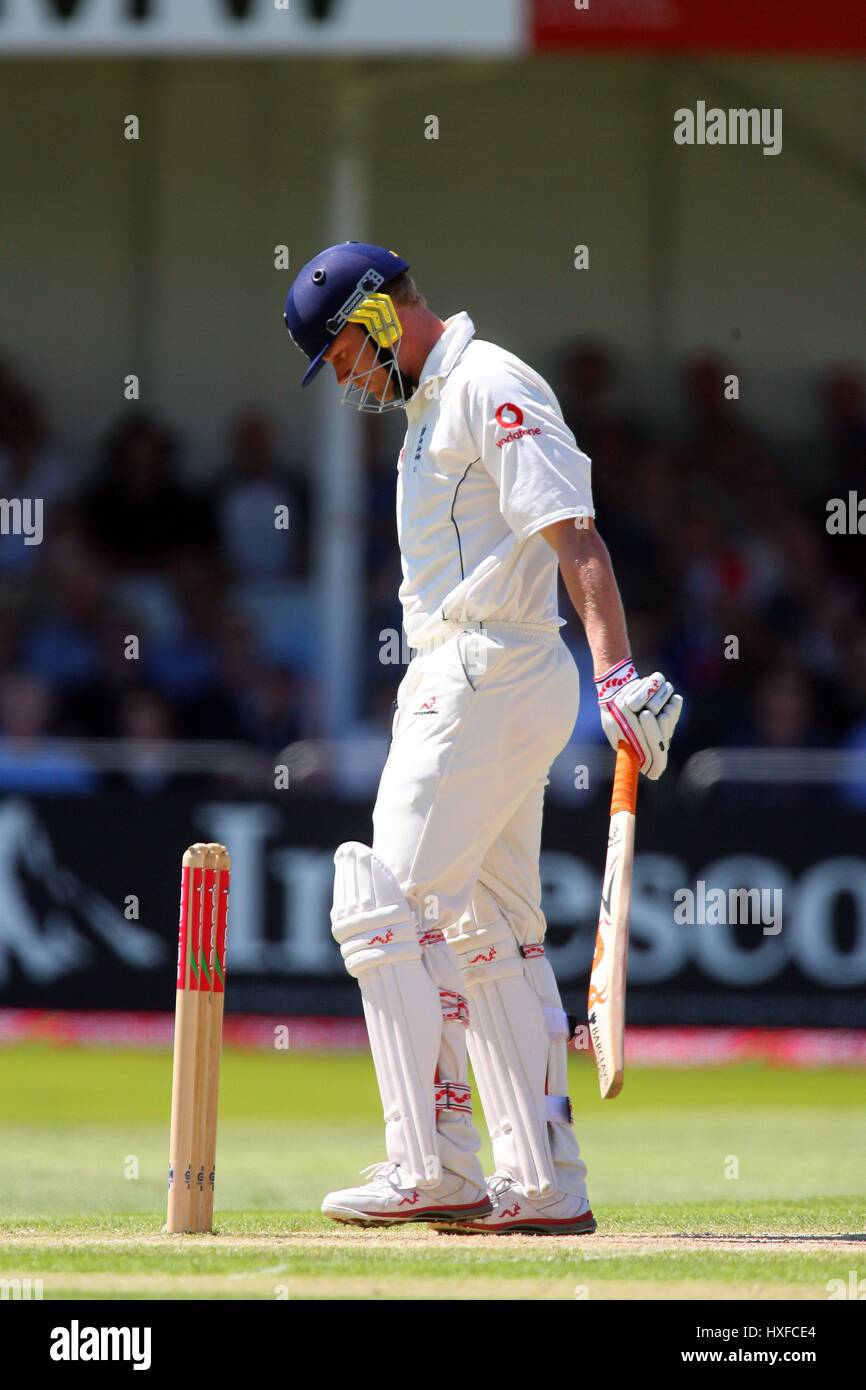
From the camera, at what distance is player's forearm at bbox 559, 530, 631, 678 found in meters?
4.95

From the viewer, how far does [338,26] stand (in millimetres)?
11797

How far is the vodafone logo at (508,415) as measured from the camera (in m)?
5.05

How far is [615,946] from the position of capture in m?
4.99

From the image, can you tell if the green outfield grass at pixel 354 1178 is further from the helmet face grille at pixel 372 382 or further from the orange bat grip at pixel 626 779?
the helmet face grille at pixel 372 382

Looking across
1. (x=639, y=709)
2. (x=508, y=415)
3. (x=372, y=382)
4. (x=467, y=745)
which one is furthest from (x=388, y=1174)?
(x=372, y=382)

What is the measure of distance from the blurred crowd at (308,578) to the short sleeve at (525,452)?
7.06 m

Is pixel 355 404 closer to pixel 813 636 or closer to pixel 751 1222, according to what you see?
pixel 751 1222

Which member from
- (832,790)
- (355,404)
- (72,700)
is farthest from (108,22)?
(355,404)

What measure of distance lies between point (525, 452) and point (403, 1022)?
126 centimetres

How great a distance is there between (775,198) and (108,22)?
247 inches

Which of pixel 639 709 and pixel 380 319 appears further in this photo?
pixel 380 319

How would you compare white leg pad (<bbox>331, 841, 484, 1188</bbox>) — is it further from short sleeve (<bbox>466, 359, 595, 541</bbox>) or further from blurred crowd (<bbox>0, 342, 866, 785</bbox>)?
blurred crowd (<bbox>0, 342, 866, 785</bbox>)

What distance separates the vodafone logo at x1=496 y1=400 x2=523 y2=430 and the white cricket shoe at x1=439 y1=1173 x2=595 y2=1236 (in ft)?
5.60

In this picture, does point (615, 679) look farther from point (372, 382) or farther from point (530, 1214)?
point (530, 1214)
